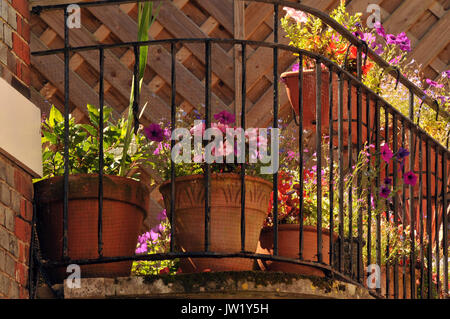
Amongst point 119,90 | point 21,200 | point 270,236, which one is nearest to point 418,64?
point 119,90

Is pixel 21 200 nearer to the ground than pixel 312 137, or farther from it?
nearer to the ground

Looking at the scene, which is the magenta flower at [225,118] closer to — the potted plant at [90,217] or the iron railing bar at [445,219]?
the potted plant at [90,217]

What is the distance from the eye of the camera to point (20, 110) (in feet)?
11.0

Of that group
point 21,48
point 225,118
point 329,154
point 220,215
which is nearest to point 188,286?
point 220,215

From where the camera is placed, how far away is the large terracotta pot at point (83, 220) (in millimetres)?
3527

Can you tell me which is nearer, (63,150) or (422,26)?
(63,150)

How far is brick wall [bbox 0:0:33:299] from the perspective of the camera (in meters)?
3.21

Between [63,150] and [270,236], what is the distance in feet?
2.62

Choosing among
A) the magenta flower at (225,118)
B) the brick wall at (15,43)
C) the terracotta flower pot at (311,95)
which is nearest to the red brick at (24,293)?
the brick wall at (15,43)

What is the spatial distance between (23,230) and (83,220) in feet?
0.75

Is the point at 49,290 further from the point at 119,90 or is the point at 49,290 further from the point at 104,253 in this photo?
the point at 119,90

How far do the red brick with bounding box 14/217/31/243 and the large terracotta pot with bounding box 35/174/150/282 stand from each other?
0.37 ft

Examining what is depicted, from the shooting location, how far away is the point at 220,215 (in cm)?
358
